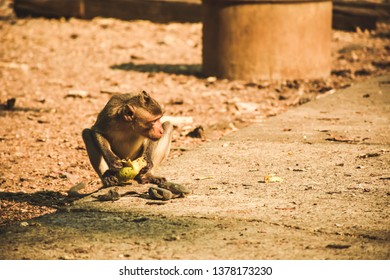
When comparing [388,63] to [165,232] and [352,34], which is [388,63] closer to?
[352,34]

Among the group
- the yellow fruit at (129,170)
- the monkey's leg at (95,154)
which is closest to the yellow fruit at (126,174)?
the yellow fruit at (129,170)

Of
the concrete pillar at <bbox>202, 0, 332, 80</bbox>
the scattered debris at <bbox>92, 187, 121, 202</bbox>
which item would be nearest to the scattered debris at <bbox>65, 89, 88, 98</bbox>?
the concrete pillar at <bbox>202, 0, 332, 80</bbox>

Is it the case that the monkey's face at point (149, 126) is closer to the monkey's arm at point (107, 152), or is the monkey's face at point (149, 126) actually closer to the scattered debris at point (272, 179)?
the monkey's arm at point (107, 152)

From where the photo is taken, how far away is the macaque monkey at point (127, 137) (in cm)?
553

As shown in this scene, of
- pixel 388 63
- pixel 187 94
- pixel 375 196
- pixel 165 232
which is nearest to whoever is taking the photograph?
pixel 165 232

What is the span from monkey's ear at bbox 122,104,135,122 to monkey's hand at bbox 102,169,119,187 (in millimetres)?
385

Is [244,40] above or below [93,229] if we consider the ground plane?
above

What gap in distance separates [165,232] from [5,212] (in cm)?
158

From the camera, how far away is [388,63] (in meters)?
11.2

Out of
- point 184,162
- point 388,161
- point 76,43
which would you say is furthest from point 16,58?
point 388,161

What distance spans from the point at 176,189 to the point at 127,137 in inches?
33.0

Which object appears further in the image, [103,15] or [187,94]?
[103,15]

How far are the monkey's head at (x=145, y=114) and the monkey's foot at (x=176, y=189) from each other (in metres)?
0.52

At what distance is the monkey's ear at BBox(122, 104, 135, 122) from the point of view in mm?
5531
